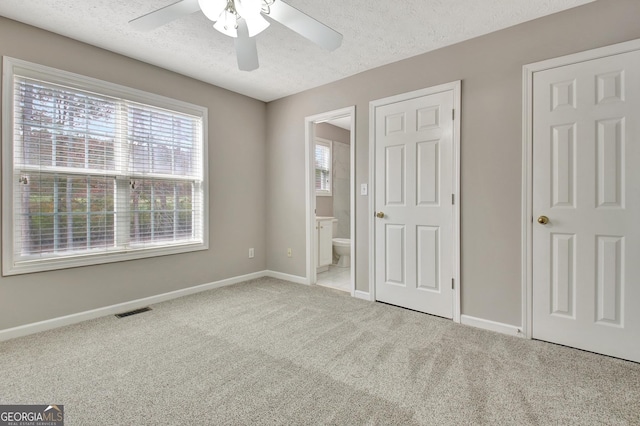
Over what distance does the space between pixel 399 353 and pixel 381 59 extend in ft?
8.73

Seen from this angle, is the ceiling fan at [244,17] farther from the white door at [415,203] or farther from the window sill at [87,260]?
the window sill at [87,260]

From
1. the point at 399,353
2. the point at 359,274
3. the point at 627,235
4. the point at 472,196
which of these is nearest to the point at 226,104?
the point at 359,274

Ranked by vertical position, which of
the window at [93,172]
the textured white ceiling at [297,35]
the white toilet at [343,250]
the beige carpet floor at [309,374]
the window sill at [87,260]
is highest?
the textured white ceiling at [297,35]

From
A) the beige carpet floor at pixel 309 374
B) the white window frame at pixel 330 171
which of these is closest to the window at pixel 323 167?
the white window frame at pixel 330 171

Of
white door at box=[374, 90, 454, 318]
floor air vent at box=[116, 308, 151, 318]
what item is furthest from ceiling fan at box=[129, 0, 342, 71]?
floor air vent at box=[116, 308, 151, 318]

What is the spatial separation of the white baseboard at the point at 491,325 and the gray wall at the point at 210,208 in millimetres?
2726

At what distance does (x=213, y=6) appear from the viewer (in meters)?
1.62

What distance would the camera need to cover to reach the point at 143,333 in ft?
7.97

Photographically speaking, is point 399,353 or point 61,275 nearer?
point 399,353

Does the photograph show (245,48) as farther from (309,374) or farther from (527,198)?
(527,198)

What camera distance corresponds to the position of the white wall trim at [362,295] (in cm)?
324

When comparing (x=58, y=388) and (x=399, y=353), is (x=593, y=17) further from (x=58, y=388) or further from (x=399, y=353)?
(x=58, y=388)

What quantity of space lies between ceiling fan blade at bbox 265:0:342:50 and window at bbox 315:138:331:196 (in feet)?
11.1

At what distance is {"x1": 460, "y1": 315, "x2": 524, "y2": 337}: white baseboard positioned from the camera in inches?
93.9
